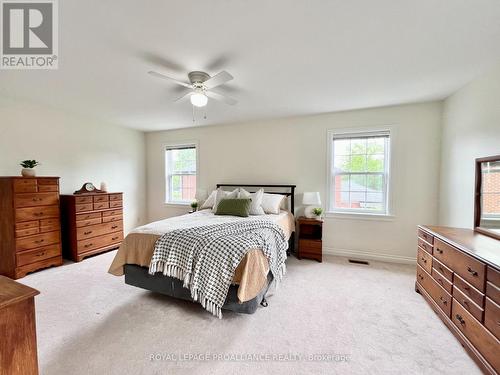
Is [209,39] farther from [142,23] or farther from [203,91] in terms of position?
[203,91]

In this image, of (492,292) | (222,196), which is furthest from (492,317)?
(222,196)

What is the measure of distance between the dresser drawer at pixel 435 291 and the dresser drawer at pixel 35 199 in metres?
4.96

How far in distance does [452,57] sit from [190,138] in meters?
4.36

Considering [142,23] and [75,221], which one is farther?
[75,221]

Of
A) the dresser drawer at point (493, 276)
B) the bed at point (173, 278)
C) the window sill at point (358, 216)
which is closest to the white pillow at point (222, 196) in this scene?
the bed at point (173, 278)

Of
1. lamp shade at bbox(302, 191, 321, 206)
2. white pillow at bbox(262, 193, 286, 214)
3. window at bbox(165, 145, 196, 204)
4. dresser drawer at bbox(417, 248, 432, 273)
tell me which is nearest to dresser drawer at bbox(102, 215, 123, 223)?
window at bbox(165, 145, 196, 204)

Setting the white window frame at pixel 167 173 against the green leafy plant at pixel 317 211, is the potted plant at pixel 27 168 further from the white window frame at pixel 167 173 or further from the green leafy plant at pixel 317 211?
the green leafy plant at pixel 317 211

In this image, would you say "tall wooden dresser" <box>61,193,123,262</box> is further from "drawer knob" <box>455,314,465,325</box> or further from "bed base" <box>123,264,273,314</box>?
"drawer knob" <box>455,314,465,325</box>

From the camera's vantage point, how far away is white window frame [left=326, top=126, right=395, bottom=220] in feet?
11.6

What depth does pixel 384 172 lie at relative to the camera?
3.62m

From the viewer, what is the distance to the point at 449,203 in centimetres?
301

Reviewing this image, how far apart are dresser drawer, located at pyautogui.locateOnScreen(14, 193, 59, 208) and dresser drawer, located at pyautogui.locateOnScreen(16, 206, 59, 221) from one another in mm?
56

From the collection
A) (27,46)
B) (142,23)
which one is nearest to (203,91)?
(142,23)

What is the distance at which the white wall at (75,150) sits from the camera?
10.6 ft
